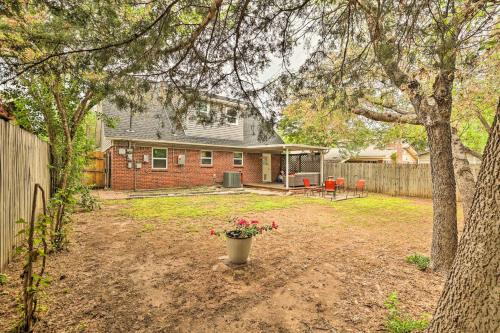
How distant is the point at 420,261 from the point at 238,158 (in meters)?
14.7

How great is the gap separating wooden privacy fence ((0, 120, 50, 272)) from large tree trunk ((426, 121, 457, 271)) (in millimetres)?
5828

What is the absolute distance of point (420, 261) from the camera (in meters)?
4.33

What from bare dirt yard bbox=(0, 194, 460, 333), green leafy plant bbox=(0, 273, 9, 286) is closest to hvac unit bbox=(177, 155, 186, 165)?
bare dirt yard bbox=(0, 194, 460, 333)

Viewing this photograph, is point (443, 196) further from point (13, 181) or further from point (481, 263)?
point (13, 181)

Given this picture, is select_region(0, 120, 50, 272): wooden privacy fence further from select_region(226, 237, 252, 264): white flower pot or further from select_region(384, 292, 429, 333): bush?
select_region(384, 292, 429, 333): bush

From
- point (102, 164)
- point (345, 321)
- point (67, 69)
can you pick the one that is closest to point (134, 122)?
point (102, 164)

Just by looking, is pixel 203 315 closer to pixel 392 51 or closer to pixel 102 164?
pixel 392 51

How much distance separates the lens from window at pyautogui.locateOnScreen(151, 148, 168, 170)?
14.8 metres

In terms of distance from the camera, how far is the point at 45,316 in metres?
2.72

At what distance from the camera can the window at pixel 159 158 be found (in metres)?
14.8

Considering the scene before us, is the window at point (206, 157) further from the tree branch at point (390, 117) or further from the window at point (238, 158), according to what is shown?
the tree branch at point (390, 117)

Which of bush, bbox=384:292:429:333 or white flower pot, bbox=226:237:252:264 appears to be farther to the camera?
white flower pot, bbox=226:237:252:264

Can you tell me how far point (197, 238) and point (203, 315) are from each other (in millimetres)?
2909

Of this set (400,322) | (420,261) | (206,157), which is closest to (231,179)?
(206,157)
